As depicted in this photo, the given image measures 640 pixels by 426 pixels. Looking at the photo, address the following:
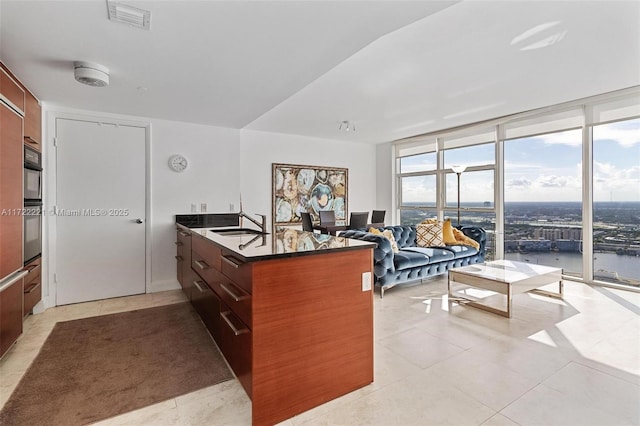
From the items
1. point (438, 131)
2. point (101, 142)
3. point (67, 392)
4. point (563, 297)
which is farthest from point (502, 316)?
point (101, 142)

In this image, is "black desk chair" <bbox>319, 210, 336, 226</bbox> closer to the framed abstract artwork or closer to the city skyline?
the framed abstract artwork

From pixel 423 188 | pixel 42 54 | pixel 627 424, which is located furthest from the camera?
pixel 423 188

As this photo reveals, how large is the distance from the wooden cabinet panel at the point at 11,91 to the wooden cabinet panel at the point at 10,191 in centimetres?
9

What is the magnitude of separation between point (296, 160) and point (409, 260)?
10.8ft

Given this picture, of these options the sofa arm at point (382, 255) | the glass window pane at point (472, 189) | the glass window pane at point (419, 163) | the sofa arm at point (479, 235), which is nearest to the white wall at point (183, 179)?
the sofa arm at point (382, 255)

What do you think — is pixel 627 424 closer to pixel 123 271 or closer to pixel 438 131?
pixel 123 271

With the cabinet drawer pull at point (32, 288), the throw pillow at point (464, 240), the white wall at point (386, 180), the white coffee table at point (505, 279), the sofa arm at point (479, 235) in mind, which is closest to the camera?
the cabinet drawer pull at point (32, 288)

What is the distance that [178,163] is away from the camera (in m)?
4.24

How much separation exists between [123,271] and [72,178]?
4.13 ft

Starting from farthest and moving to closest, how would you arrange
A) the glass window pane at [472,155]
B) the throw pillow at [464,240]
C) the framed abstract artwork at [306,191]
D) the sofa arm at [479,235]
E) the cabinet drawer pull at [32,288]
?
the framed abstract artwork at [306,191], the glass window pane at [472,155], the sofa arm at [479,235], the throw pillow at [464,240], the cabinet drawer pull at [32,288]

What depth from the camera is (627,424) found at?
1.65m

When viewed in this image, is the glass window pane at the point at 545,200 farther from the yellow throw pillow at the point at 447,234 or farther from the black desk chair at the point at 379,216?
the black desk chair at the point at 379,216

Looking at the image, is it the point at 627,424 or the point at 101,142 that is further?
the point at 101,142

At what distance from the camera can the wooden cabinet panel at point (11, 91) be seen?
2344 millimetres
